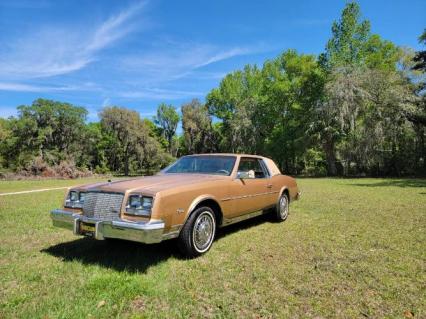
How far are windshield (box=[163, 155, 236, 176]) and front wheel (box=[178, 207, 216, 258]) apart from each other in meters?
1.09

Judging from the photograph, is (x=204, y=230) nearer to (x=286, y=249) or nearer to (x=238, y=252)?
(x=238, y=252)

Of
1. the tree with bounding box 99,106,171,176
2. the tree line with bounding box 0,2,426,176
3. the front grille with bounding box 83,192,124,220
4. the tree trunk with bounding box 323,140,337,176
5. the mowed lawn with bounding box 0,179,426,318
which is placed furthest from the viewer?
the tree with bounding box 99,106,171,176

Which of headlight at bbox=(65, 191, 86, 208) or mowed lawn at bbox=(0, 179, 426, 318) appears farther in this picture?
headlight at bbox=(65, 191, 86, 208)

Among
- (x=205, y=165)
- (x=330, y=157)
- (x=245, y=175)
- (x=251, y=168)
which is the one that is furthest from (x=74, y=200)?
(x=330, y=157)

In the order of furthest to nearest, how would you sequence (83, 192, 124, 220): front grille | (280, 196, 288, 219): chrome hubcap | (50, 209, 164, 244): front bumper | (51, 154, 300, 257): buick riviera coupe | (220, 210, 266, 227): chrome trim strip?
(280, 196, 288, 219): chrome hubcap → (220, 210, 266, 227): chrome trim strip → (83, 192, 124, 220): front grille → (51, 154, 300, 257): buick riviera coupe → (50, 209, 164, 244): front bumper

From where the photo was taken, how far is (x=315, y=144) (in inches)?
1255

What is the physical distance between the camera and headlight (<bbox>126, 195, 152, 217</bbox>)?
418 cm

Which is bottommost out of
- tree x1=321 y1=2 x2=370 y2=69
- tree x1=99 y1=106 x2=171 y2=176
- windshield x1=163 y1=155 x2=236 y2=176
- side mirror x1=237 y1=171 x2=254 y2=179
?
side mirror x1=237 y1=171 x2=254 y2=179

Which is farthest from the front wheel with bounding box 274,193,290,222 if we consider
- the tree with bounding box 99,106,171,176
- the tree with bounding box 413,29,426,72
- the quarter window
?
the tree with bounding box 99,106,171,176

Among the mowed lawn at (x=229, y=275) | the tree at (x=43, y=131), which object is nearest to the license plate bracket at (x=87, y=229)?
the mowed lawn at (x=229, y=275)

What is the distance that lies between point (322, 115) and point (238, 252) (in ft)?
85.8

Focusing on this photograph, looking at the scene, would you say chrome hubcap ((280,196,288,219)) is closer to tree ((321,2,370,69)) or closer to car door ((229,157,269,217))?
car door ((229,157,269,217))

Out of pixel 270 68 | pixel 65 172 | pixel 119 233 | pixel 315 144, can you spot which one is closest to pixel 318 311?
pixel 119 233

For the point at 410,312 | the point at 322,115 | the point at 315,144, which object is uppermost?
the point at 322,115
